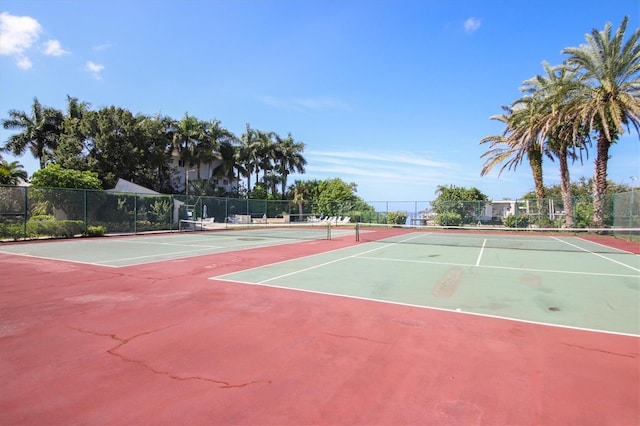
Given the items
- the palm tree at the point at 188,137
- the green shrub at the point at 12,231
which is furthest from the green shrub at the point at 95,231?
the palm tree at the point at 188,137

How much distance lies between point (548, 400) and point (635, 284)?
25.4 feet

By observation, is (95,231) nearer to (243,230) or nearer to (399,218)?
(243,230)

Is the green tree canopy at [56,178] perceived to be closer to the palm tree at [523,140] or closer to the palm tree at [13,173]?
the palm tree at [13,173]

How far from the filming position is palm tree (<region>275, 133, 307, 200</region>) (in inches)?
2189

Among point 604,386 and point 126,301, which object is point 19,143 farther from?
point 604,386

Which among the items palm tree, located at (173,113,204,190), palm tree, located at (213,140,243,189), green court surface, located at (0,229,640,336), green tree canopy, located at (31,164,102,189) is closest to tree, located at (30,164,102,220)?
green tree canopy, located at (31,164,102,189)

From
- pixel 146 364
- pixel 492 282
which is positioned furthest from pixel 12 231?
pixel 492 282

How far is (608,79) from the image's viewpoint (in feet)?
74.0

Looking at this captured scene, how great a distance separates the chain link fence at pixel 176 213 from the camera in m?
19.5

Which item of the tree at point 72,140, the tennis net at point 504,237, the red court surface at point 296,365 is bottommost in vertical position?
the red court surface at point 296,365

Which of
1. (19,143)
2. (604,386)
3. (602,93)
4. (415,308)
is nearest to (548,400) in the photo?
(604,386)

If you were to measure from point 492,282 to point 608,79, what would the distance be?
71.4ft

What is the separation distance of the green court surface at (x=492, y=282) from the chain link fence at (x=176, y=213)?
877 centimetres

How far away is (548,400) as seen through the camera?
3.49 m
